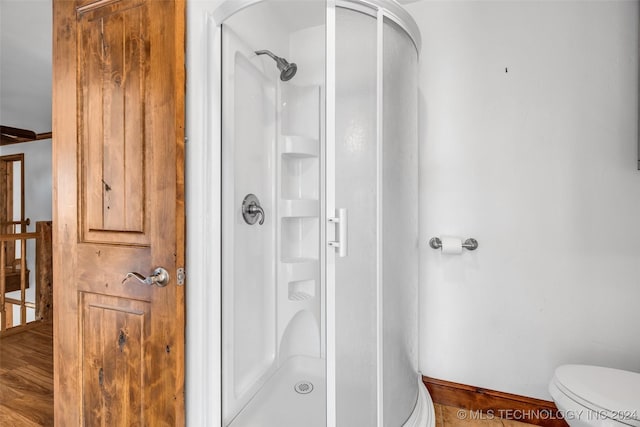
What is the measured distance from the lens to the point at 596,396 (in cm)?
110

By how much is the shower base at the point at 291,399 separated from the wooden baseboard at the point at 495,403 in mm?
681

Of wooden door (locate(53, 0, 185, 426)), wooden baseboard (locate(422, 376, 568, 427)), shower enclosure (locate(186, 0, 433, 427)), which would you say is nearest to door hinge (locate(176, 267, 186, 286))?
wooden door (locate(53, 0, 185, 426))

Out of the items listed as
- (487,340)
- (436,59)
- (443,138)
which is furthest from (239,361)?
(436,59)

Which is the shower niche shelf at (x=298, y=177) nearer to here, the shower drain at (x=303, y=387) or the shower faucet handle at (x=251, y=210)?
the shower faucet handle at (x=251, y=210)

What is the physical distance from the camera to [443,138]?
173 cm

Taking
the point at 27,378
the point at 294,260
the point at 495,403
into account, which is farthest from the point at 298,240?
the point at 27,378

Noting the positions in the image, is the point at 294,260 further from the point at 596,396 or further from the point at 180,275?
the point at 596,396

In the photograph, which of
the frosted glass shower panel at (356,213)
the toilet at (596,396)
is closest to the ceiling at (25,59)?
the frosted glass shower panel at (356,213)

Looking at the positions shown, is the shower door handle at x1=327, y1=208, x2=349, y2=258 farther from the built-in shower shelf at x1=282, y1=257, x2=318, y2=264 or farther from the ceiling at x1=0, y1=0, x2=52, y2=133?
the ceiling at x1=0, y1=0, x2=52, y2=133

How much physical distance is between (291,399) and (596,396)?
3.95 feet

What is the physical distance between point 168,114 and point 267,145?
44 centimetres

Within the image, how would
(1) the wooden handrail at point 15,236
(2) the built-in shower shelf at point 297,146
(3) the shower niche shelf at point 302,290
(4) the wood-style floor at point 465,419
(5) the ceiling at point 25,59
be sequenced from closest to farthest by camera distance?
1. (2) the built-in shower shelf at point 297,146
2. (3) the shower niche shelf at point 302,290
3. (4) the wood-style floor at point 465,419
4. (5) the ceiling at point 25,59
5. (1) the wooden handrail at point 15,236

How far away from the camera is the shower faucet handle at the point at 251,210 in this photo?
1.42 m

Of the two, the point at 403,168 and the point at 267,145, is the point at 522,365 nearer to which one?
the point at 403,168
